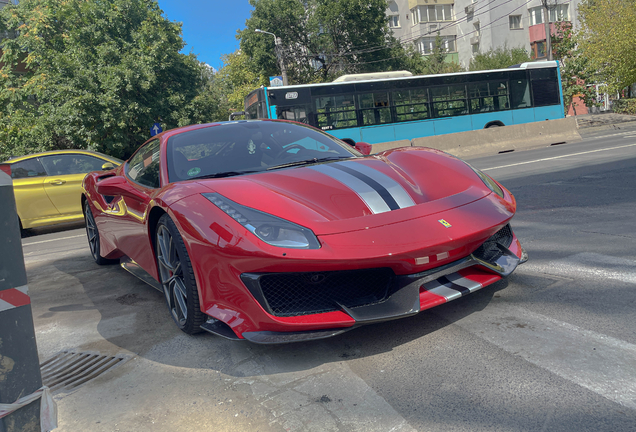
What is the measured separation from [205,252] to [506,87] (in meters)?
18.9

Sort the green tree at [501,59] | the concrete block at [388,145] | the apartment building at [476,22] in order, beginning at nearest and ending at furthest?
the concrete block at [388,145]
the green tree at [501,59]
the apartment building at [476,22]

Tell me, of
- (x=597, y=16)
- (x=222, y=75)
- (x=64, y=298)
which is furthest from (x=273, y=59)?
(x=64, y=298)

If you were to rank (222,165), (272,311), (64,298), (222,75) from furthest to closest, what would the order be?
(222,75) → (64,298) → (222,165) → (272,311)

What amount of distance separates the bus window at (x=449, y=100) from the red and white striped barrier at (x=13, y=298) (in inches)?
700

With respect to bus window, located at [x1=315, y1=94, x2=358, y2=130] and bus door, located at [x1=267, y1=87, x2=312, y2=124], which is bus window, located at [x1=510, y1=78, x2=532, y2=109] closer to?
bus window, located at [x1=315, y1=94, x2=358, y2=130]

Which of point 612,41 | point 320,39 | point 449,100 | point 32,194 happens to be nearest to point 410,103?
point 449,100

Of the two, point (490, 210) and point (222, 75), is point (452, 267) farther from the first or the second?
point (222, 75)

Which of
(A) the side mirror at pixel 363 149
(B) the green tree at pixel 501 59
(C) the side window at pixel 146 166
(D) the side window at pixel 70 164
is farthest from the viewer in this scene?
(B) the green tree at pixel 501 59

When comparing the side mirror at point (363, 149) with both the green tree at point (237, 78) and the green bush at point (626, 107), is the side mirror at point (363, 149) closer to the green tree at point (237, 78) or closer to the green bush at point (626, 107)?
the green bush at point (626, 107)

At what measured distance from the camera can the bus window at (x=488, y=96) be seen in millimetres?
18781

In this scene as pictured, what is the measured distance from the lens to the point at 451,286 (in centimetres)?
265

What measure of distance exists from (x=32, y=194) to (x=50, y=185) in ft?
1.03

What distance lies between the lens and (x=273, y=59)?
1506 inches

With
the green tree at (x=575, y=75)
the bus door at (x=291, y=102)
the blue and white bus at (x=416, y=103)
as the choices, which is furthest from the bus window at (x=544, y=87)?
the green tree at (x=575, y=75)
